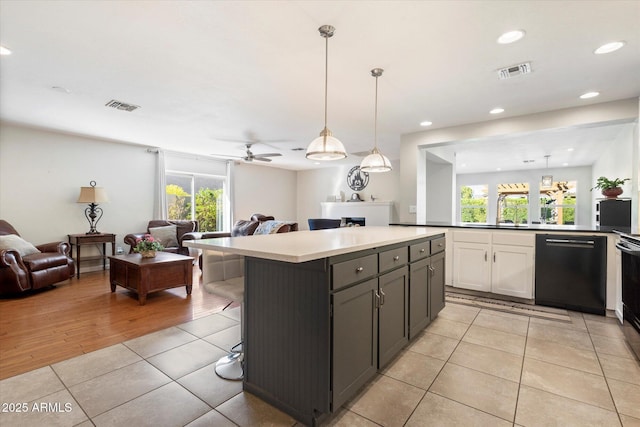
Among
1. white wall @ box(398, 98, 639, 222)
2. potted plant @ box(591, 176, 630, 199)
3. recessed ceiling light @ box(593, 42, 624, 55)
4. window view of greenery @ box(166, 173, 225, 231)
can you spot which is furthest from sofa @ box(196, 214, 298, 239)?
potted plant @ box(591, 176, 630, 199)

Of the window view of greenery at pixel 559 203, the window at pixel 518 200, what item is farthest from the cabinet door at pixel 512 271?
the window view of greenery at pixel 559 203

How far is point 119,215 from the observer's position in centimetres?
580

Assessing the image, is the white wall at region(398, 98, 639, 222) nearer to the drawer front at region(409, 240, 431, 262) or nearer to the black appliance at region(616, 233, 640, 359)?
the black appliance at region(616, 233, 640, 359)

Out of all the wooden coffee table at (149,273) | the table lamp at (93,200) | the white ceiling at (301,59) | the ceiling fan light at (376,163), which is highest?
the white ceiling at (301,59)

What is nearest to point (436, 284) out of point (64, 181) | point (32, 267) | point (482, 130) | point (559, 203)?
point (482, 130)

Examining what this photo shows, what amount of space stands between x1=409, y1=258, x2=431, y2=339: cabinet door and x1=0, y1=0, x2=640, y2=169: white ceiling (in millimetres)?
1765

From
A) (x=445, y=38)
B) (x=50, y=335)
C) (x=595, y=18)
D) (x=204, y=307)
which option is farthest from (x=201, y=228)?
(x=595, y=18)

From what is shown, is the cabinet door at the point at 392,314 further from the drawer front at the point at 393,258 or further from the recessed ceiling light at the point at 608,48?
the recessed ceiling light at the point at 608,48

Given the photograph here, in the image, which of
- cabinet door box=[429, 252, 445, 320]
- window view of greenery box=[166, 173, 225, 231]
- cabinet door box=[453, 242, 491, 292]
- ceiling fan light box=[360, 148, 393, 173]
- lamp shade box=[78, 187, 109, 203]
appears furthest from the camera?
window view of greenery box=[166, 173, 225, 231]

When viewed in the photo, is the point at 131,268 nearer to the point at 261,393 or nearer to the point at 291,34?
the point at 261,393

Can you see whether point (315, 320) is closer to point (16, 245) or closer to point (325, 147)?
point (325, 147)

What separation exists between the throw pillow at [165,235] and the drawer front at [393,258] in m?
4.94

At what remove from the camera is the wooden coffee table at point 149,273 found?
3.57 m

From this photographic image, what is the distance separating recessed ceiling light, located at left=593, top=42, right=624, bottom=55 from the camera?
7.37 feet
